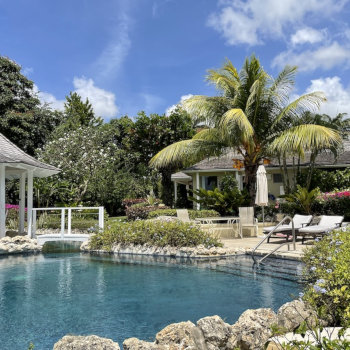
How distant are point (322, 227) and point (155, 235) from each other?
16.8ft

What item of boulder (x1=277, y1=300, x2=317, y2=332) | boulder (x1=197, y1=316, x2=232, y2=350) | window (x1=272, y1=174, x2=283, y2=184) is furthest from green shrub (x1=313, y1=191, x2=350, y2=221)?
boulder (x1=197, y1=316, x2=232, y2=350)

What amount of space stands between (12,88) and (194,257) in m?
22.6

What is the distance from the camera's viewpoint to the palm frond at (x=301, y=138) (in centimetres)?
1574

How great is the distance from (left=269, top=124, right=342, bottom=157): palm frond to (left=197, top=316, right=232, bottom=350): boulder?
12926mm

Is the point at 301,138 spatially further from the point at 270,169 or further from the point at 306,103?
the point at 270,169

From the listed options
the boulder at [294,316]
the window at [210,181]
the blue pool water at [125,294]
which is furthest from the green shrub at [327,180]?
the boulder at [294,316]

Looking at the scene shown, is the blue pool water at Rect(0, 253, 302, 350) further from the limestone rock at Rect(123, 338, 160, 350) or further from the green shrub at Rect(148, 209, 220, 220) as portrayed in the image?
the green shrub at Rect(148, 209, 220, 220)

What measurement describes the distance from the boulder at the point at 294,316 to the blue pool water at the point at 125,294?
1.35m

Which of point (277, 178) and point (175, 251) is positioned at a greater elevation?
point (277, 178)

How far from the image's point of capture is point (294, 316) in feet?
14.3

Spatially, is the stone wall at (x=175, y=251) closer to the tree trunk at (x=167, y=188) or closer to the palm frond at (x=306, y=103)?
the palm frond at (x=306, y=103)

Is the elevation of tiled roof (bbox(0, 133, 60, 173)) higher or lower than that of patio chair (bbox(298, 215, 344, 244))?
higher

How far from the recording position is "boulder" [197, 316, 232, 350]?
3914 mm

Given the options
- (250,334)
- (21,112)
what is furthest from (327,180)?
(21,112)
